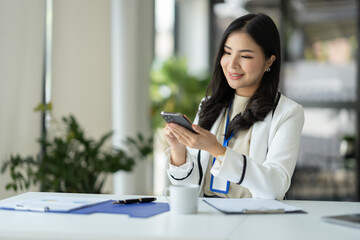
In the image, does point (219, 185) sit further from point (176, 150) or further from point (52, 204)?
point (52, 204)

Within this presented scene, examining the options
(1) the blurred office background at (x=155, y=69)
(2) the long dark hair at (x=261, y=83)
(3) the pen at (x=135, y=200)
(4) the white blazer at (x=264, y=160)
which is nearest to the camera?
(3) the pen at (x=135, y=200)

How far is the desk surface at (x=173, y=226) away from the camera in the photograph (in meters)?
1.37

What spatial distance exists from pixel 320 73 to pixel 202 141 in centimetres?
511

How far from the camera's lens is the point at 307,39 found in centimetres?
672

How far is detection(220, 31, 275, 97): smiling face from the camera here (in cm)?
222

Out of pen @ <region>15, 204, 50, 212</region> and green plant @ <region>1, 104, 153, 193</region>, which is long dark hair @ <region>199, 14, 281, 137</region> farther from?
green plant @ <region>1, 104, 153, 193</region>

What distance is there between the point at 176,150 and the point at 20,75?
5.09 feet

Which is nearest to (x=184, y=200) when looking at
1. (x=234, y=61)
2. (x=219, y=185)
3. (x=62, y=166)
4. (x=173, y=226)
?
(x=173, y=226)

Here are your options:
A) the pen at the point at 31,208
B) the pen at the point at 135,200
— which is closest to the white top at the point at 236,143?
the pen at the point at 135,200

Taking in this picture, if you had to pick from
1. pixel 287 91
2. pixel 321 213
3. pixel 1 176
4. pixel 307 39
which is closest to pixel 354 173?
pixel 287 91

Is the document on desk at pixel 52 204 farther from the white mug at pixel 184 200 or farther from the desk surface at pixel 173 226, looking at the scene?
the white mug at pixel 184 200

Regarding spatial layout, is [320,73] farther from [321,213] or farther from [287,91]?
[321,213]

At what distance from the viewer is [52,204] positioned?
177 cm

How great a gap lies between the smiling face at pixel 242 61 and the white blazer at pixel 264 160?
173mm
